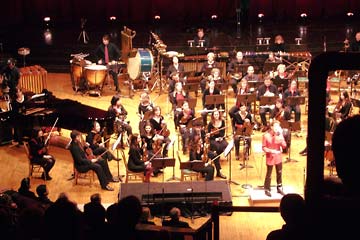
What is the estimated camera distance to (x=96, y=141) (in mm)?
12461

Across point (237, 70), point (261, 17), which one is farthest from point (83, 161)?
point (261, 17)

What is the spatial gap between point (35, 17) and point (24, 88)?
26.9 feet

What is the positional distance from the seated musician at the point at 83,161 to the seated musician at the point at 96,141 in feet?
1.21

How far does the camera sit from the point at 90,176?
1217 cm

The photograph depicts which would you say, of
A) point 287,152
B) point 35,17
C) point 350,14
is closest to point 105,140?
point 287,152

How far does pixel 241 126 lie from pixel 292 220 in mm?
9340

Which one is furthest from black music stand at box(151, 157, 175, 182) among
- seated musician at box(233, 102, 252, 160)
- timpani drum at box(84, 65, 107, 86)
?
timpani drum at box(84, 65, 107, 86)

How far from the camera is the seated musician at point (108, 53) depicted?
18672 millimetres

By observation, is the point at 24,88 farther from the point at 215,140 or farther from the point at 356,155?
the point at 356,155

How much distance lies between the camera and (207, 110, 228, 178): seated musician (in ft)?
40.8

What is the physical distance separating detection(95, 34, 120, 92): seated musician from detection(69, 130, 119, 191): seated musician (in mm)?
7187

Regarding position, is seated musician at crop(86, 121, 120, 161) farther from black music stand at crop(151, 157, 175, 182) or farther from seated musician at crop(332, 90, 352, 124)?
seated musician at crop(332, 90, 352, 124)

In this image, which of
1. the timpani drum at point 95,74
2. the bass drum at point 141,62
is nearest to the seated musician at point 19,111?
the timpani drum at point 95,74

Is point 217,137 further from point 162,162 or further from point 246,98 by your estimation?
point 162,162
